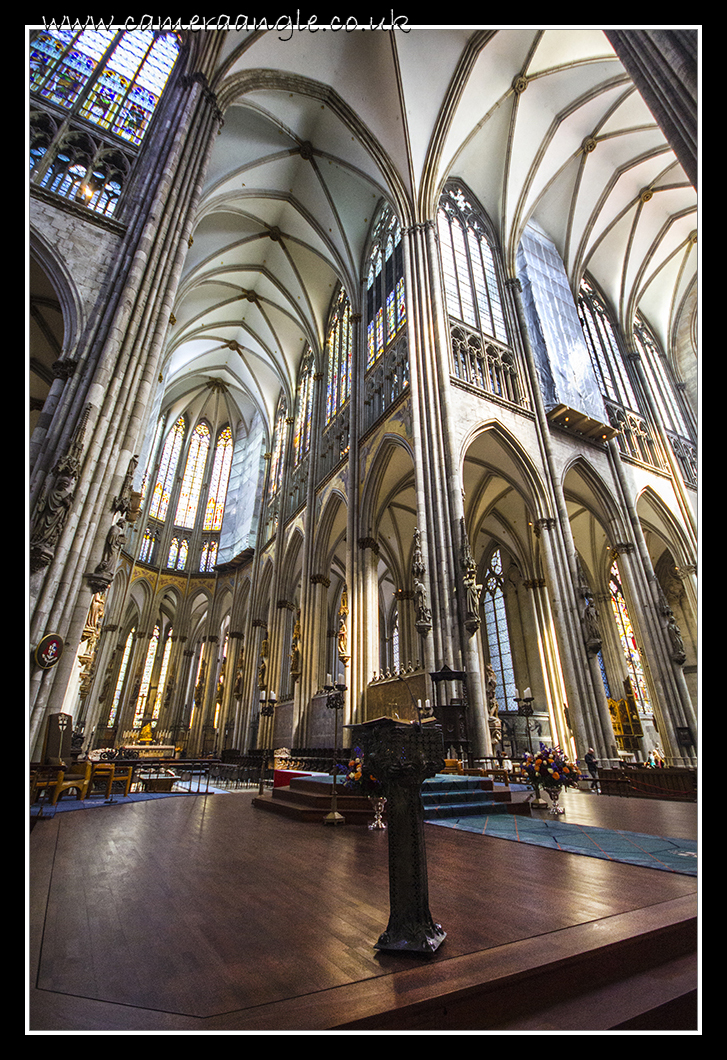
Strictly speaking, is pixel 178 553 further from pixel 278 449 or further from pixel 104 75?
pixel 104 75

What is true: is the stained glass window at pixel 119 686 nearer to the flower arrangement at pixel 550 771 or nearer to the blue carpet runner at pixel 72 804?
the blue carpet runner at pixel 72 804

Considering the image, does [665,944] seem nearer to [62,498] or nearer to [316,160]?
[62,498]

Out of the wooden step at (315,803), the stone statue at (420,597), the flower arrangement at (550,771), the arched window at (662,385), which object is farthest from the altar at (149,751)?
the arched window at (662,385)

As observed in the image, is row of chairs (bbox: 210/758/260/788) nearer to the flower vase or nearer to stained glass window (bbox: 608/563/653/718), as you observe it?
the flower vase

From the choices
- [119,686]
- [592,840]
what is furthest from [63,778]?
[119,686]

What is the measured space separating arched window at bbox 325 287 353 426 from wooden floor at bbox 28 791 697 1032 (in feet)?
52.0

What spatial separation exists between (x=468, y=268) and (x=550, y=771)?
619 inches

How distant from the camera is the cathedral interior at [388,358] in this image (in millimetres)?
9188

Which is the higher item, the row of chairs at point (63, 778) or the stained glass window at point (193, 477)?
the stained glass window at point (193, 477)

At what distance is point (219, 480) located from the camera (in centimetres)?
3123

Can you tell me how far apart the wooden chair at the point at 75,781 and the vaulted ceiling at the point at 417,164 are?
50.2 ft

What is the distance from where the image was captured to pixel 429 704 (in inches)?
382

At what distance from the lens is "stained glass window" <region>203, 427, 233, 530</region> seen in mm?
30391

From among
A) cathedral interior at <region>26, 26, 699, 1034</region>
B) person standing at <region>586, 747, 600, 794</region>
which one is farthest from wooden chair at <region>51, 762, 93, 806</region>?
person standing at <region>586, 747, 600, 794</region>
